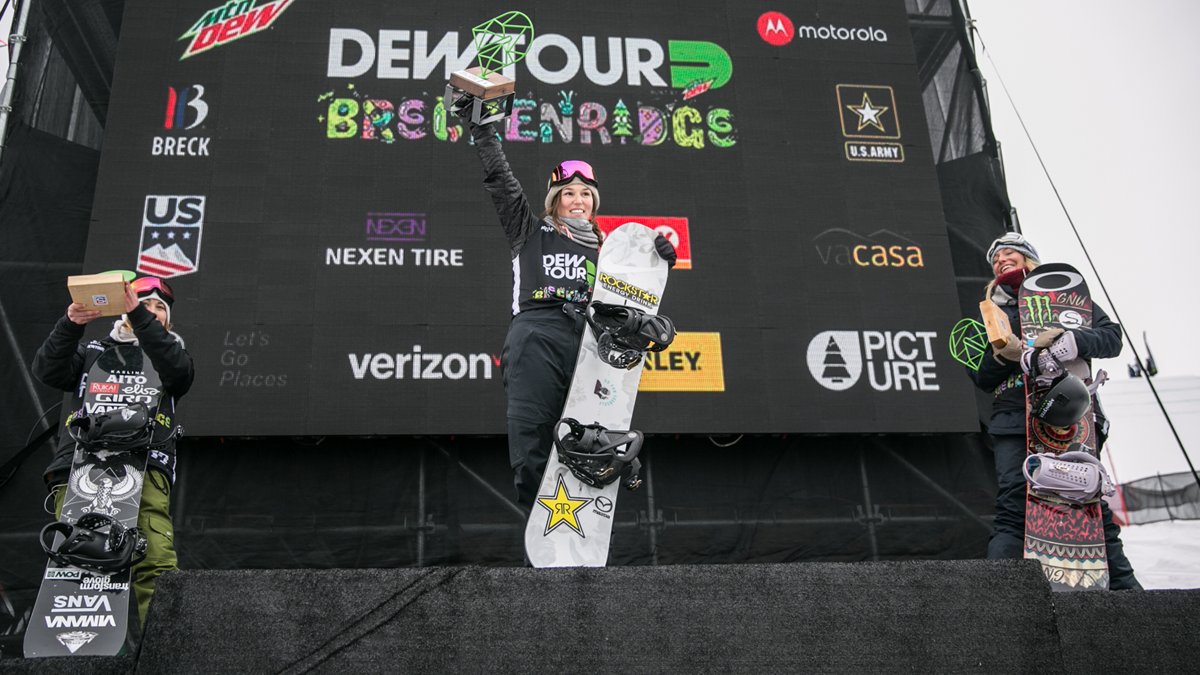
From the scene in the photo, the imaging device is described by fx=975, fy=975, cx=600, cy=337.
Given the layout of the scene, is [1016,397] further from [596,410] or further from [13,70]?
[13,70]

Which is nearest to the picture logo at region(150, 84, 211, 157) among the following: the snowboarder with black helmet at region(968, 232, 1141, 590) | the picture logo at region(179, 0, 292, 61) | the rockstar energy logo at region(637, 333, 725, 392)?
the picture logo at region(179, 0, 292, 61)

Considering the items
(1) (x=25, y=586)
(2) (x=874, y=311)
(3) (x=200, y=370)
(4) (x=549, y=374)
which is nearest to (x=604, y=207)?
(2) (x=874, y=311)

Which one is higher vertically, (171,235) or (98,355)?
(171,235)

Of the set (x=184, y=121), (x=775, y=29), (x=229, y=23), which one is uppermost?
(x=775, y=29)

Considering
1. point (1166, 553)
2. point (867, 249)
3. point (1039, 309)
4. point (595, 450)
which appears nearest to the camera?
point (595, 450)

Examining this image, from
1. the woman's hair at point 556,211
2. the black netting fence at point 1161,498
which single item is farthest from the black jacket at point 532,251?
the black netting fence at point 1161,498

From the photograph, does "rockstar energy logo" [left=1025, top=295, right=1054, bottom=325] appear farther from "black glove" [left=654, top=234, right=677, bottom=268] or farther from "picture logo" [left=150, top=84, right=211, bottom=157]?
"picture logo" [left=150, top=84, right=211, bottom=157]

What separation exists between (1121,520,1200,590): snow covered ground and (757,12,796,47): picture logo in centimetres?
428

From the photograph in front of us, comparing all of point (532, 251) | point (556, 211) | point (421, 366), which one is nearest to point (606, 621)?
point (532, 251)

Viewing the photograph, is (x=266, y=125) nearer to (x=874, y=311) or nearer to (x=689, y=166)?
(x=689, y=166)

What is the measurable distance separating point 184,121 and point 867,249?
4.31 metres

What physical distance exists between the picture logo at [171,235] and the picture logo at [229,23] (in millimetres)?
1039

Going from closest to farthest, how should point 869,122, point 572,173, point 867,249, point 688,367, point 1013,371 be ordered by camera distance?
1. point 572,173
2. point 1013,371
3. point 688,367
4. point 867,249
5. point 869,122

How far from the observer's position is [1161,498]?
8922 mm
